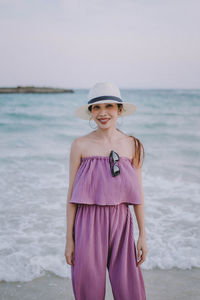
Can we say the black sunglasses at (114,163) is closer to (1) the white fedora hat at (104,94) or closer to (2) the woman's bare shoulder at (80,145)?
(2) the woman's bare shoulder at (80,145)

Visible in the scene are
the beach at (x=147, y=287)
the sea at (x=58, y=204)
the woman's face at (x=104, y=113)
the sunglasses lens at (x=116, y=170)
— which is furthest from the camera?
the sea at (x=58, y=204)

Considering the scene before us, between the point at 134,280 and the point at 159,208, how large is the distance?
3791mm

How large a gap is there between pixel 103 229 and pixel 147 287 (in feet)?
5.29

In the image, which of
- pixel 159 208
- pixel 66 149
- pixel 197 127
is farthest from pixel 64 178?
pixel 197 127

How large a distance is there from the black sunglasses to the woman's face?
205mm

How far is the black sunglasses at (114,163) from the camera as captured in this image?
81.2 inches

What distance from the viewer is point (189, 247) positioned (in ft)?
14.1

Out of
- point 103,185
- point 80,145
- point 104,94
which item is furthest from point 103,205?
point 104,94

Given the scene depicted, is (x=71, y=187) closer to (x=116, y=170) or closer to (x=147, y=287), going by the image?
(x=116, y=170)

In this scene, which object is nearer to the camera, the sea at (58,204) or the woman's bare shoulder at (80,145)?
the woman's bare shoulder at (80,145)

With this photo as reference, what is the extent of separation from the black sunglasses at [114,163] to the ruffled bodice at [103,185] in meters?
0.02

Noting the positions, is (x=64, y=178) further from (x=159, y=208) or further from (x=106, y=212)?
(x=106, y=212)

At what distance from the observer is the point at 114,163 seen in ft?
6.84

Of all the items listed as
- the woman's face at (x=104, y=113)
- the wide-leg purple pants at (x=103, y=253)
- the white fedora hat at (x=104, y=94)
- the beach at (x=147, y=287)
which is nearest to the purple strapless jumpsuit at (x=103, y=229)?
the wide-leg purple pants at (x=103, y=253)
